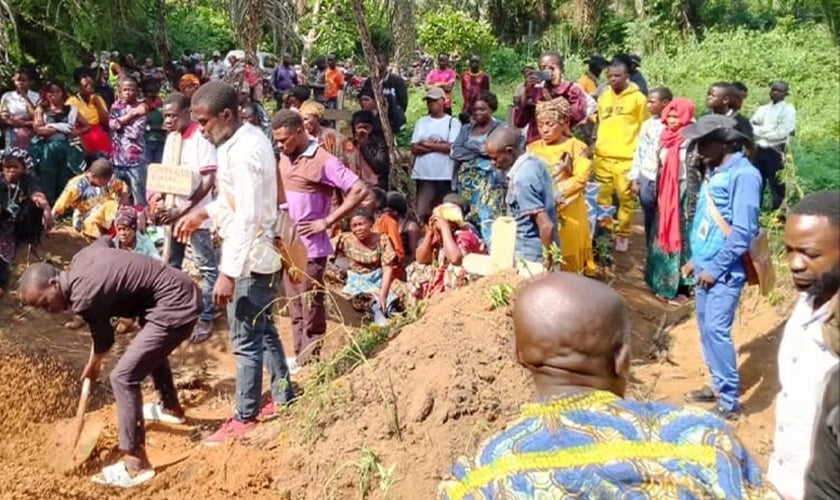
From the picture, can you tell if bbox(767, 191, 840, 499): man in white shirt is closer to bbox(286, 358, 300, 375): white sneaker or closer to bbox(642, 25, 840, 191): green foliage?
bbox(286, 358, 300, 375): white sneaker

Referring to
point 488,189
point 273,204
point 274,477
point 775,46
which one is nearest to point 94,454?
point 274,477

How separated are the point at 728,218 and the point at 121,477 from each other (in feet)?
11.8

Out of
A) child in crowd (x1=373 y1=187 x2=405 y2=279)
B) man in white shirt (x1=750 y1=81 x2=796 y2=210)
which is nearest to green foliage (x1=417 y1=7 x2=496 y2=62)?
man in white shirt (x1=750 y1=81 x2=796 y2=210)

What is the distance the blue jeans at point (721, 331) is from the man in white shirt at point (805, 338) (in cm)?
231

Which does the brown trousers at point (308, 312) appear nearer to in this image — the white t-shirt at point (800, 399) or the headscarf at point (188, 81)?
the white t-shirt at point (800, 399)

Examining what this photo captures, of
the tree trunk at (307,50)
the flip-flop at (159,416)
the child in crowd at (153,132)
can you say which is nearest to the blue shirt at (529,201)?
the flip-flop at (159,416)

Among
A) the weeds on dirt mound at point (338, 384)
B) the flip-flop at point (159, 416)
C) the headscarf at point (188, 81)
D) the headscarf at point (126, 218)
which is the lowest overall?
the flip-flop at point (159, 416)

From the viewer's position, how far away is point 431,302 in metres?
5.49

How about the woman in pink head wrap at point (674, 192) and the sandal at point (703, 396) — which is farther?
the woman in pink head wrap at point (674, 192)

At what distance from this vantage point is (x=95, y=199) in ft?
24.7

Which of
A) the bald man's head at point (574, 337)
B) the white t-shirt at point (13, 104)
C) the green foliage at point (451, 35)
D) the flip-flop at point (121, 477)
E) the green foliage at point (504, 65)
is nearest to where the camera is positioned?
the bald man's head at point (574, 337)

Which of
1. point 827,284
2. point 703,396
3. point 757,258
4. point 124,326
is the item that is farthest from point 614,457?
point 124,326

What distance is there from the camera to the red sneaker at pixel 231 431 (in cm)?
509

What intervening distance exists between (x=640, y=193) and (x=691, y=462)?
6521 millimetres
